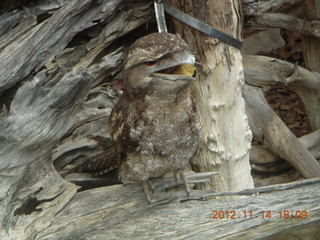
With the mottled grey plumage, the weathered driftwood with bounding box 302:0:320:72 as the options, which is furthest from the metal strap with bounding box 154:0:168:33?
the weathered driftwood with bounding box 302:0:320:72

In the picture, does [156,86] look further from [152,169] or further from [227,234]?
[227,234]

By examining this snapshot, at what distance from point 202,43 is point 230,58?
18 cm

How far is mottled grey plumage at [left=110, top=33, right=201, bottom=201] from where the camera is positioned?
6.71 ft

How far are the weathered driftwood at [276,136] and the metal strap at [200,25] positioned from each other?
1.16 meters

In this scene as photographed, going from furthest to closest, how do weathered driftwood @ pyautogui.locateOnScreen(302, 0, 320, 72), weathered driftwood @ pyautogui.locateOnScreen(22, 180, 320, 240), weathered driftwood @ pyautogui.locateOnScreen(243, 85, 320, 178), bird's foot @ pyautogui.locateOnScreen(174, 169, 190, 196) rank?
1. weathered driftwood @ pyautogui.locateOnScreen(302, 0, 320, 72)
2. weathered driftwood @ pyautogui.locateOnScreen(243, 85, 320, 178)
3. bird's foot @ pyautogui.locateOnScreen(174, 169, 190, 196)
4. weathered driftwood @ pyautogui.locateOnScreen(22, 180, 320, 240)

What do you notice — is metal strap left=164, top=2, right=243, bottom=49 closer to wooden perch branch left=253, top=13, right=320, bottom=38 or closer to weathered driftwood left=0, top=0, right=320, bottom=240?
weathered driftwood left=0, top=0, right=320, bottom=240

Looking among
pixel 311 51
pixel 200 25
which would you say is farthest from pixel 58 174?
pixel 311 51

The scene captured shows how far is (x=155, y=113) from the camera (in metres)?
2.21

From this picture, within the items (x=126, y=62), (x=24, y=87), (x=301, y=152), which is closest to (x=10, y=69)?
(x=24, y=87)

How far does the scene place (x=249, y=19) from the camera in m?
2.84
